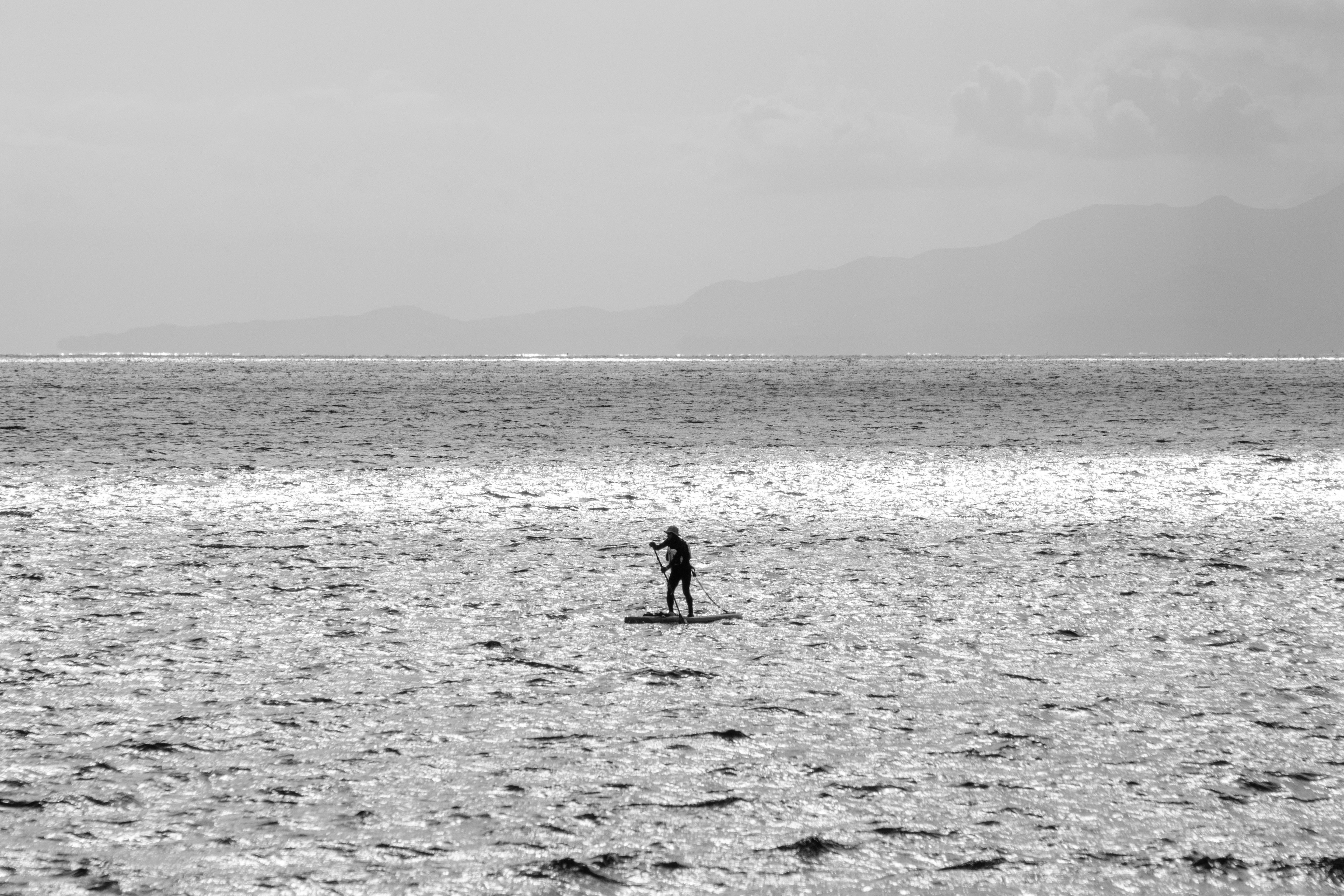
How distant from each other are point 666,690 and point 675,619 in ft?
13.0

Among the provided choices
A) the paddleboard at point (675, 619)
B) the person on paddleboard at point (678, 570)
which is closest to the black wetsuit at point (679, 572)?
the person on paddleboard at point (678, 570)

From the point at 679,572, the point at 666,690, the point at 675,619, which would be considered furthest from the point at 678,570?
the point at 666,690

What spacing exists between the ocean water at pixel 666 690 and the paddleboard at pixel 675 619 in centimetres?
19

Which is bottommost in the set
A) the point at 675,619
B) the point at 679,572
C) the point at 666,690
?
the point at 666,690

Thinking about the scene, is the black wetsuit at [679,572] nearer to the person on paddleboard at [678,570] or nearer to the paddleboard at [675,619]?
the person on paddleboard at [678,570]

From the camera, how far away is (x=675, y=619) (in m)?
22.4

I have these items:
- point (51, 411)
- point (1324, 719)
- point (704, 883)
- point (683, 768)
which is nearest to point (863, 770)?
point (683, 768)

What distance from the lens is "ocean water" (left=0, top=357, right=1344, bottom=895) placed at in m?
12.8

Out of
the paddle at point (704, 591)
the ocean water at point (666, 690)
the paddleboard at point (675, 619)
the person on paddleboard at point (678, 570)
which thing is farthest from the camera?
the paddle at point (704, 591)

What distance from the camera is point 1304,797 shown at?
1423 cm

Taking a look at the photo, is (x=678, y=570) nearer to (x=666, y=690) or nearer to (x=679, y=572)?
(x=679, y=572)

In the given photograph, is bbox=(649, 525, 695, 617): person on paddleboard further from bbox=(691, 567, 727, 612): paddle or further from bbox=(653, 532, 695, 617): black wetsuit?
bbox=(691, 567, 727, 612): paddle

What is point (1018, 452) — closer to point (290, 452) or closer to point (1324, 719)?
point (290, 452)

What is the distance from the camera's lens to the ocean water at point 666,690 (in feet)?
42.0
